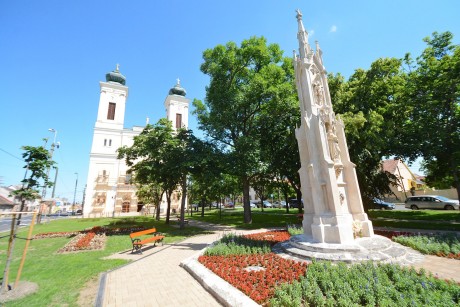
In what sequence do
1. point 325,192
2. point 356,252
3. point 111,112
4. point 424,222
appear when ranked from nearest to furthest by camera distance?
point 356,252 → point 325,192 → point 424,222 → point 111,112

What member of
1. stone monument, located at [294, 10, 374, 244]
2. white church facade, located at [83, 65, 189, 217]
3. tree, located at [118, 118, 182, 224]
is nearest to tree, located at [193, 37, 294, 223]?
tree, located at [118, 118, 182, 224]

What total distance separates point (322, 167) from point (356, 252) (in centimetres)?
339

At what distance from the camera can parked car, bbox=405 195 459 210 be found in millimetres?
27345

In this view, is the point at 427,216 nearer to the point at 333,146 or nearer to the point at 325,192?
the point at 333,146

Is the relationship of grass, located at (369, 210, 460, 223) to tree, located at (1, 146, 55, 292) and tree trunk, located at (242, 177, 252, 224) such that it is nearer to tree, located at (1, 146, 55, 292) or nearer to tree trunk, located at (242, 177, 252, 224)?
tree trunk, located at (242, 177, 252, 224)

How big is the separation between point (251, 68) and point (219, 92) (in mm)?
4819

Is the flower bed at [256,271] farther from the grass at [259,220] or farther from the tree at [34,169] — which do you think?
the grass at [259,220]

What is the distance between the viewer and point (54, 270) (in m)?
8.28

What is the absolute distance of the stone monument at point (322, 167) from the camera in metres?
8.79

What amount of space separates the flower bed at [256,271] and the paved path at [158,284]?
81 cm

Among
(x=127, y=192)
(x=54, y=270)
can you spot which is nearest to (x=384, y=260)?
(x=54, y=270)

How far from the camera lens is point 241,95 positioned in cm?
1989

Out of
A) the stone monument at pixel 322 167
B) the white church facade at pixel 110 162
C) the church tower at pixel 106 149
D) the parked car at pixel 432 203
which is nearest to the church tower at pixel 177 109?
the white church facade at pixel 110 162

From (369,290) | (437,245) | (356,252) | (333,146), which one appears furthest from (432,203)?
(369,290)
